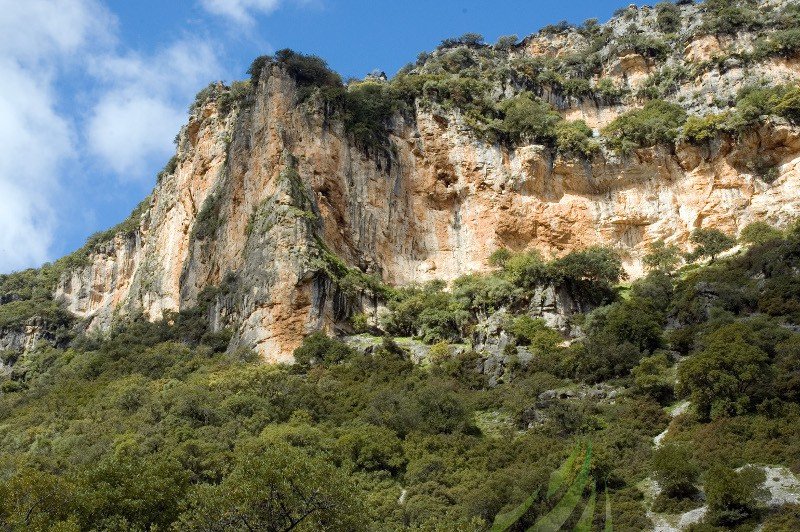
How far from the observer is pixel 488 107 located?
6594 cm

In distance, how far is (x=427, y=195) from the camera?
62.4m

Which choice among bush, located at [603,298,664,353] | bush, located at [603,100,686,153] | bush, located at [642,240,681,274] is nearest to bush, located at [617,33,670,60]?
bush, located at [603,100,686,153]

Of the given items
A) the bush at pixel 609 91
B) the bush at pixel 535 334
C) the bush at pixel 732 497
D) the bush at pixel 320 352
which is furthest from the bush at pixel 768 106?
the bush at pixel 732 497

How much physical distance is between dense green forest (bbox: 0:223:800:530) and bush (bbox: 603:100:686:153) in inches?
383

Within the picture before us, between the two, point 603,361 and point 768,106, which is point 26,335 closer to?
point 603,361

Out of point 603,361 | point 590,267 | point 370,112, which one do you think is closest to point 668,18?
point 370,112

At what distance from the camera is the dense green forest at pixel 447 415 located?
24.3m

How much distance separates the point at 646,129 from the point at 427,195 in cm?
1524

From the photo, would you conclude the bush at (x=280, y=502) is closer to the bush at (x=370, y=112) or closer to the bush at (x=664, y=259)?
the bush at (x=664, y=259)

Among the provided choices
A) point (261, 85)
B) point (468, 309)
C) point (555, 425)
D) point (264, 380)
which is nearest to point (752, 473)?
point (555, 425)

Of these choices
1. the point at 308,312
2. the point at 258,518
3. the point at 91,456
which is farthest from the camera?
the point at 308,312

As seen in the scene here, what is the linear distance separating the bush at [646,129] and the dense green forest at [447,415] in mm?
9722

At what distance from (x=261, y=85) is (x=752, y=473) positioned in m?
44.1

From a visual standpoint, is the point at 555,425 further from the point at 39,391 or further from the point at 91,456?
the point at 39,391
